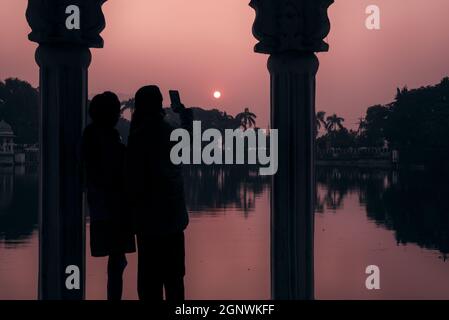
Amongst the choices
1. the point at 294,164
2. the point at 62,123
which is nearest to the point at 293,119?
the point at 294,164

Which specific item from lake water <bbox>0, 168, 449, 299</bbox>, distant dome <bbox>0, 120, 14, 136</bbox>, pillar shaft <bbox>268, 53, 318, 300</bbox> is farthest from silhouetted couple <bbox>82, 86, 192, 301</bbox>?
distant dome <bbox>0, 120, 14, 136</bbox>

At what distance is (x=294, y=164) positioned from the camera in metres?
4.68

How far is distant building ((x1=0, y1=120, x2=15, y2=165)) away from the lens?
94188 mm

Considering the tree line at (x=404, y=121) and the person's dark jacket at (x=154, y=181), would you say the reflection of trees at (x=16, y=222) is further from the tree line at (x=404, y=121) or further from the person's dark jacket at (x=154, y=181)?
the tree line at (x=404, y=121)

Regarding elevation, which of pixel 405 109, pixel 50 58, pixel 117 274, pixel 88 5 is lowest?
pixel 117 274

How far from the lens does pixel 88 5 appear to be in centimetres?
454

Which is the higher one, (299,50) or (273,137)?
(299,50)

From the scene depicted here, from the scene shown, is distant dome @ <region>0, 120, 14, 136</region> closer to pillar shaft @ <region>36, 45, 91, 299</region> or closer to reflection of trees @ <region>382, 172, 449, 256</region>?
reflection of trees @ <region>382, 172, 449, 256</region>

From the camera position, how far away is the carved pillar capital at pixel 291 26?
4.57 metres

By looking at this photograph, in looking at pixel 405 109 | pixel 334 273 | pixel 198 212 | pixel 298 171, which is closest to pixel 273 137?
pixel 298 171
